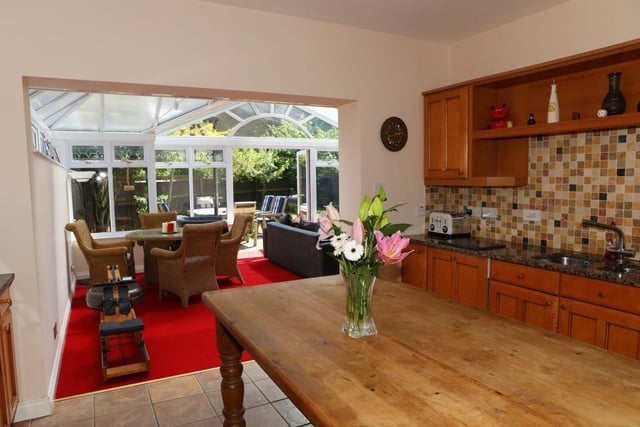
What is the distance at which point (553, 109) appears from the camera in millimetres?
3369

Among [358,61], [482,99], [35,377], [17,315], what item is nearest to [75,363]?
[35,377]

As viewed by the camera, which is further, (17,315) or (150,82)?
(150,82)

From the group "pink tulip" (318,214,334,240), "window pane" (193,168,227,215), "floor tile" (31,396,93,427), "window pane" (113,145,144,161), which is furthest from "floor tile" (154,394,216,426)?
"window pane" (193,168,227,215)

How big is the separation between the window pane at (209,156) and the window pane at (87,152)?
7.24 feet

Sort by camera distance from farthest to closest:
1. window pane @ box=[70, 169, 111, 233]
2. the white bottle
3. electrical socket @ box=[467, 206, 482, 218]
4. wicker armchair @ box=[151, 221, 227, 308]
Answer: window pane @ box=[70, 169, 111, 233] < wicker armchair @ box=[151, 221, 227, 308] < electrical socket @ box=[467, 206, 482, 218] < the white bottle

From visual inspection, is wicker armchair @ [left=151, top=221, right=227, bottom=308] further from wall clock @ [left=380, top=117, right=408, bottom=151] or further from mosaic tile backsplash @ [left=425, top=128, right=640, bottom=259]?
mosaic tile backsplash @ [left=425, top=128, right=640, bottom=259]

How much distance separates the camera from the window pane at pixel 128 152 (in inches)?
285

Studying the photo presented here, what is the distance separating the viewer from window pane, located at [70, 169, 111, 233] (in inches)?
274

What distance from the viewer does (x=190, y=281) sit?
17.2ft

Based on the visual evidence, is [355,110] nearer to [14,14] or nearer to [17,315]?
[14,14]

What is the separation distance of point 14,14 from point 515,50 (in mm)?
3694

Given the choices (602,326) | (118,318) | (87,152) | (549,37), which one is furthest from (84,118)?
(602,326)

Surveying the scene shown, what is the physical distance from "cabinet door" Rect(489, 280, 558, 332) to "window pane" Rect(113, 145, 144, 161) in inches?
237

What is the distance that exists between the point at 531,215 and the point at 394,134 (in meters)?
1.39
